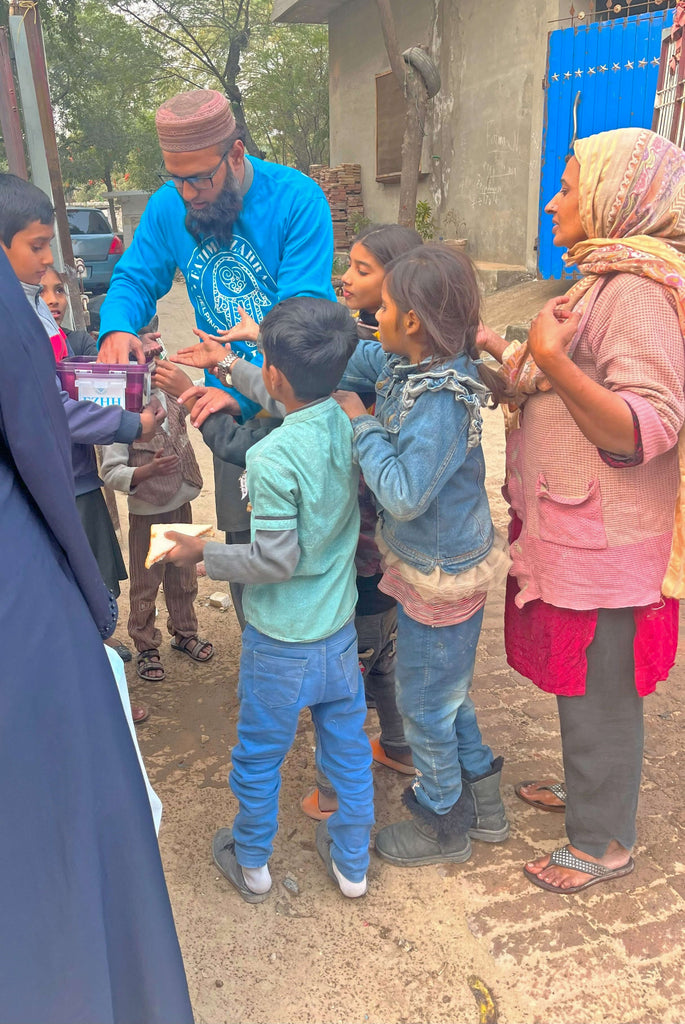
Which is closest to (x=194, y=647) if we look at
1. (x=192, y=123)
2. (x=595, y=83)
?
(x=192, y=123)

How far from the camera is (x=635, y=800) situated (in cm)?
235

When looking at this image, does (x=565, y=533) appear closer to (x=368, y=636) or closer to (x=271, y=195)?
(x=368, y=636)

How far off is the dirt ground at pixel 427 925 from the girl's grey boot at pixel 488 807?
0.04m

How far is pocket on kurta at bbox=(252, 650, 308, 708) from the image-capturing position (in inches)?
85.4

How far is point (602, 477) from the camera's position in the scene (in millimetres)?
2078

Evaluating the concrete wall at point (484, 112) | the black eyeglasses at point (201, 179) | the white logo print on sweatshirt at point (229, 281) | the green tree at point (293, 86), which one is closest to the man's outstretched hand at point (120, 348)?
the white logo print on sweatshirt at point (229, 281)

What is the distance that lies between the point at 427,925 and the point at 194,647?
180 centimetres

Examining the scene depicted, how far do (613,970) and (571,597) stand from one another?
95cm

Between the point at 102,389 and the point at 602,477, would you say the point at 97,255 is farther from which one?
the point at 602,477

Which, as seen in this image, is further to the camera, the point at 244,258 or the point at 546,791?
the point at 546,791

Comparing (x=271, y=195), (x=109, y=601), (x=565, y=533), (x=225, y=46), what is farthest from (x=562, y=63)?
(x=225, y=46)

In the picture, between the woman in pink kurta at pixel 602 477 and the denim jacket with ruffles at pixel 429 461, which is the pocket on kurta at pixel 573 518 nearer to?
the woman in pink kurta at pixel 602 477

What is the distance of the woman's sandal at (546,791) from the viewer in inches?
107

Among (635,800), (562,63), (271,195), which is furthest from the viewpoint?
(562,63)
